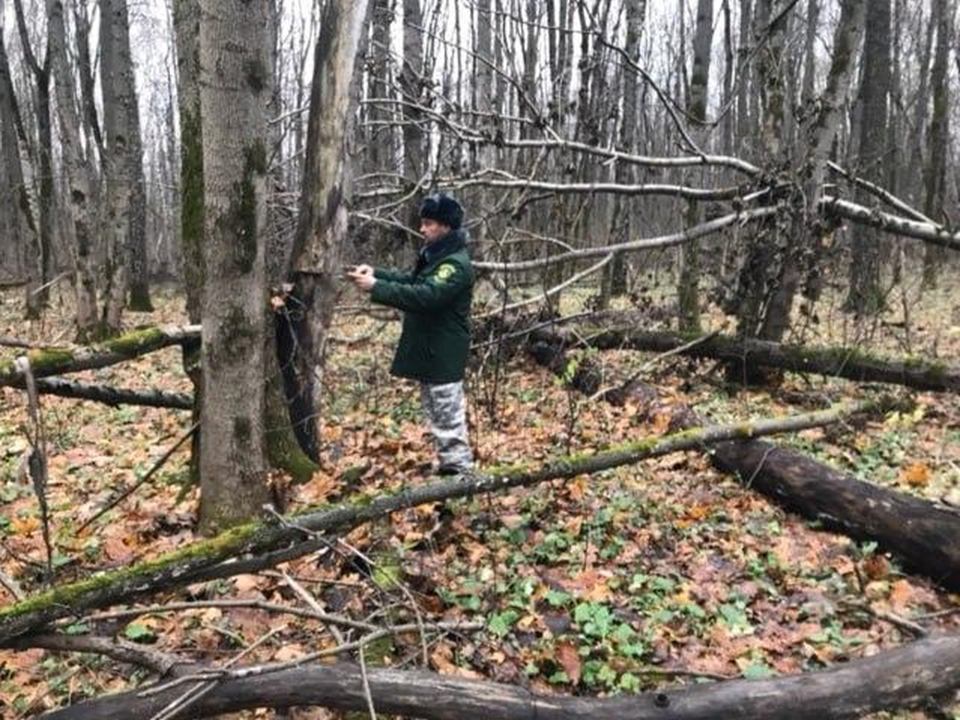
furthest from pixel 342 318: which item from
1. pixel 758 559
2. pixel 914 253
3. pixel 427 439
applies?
pixel 914 253

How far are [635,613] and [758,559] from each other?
0.94 m

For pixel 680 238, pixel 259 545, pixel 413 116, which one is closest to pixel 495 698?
pixel 259 545

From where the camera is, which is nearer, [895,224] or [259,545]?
[259,545]

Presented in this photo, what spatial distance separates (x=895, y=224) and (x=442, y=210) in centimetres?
504

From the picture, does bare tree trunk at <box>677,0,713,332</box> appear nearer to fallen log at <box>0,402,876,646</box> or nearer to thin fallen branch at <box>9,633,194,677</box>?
fallen log at <box>0,402,876,646</box>

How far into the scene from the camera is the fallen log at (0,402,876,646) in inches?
115

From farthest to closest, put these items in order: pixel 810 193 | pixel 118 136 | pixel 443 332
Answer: pixel 118 136 < pixel 810 193 < pixel 443 332

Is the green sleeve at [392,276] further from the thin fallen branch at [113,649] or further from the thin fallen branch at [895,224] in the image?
the thin fallen branch at [895,224]

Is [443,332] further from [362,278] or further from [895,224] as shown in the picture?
[895,224]

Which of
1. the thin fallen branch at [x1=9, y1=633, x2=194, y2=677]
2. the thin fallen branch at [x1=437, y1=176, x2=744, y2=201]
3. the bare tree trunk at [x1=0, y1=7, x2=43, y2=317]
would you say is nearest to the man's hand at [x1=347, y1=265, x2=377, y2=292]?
the thin fallen branch at [x1=9, y1=633, x2=194, y2=677]

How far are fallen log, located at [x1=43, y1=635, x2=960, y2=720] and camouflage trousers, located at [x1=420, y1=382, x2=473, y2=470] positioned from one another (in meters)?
2.28

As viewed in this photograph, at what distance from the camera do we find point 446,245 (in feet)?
16.6

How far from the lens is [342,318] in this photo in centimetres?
1162

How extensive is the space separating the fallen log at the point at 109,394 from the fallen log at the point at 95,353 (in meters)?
0.26
